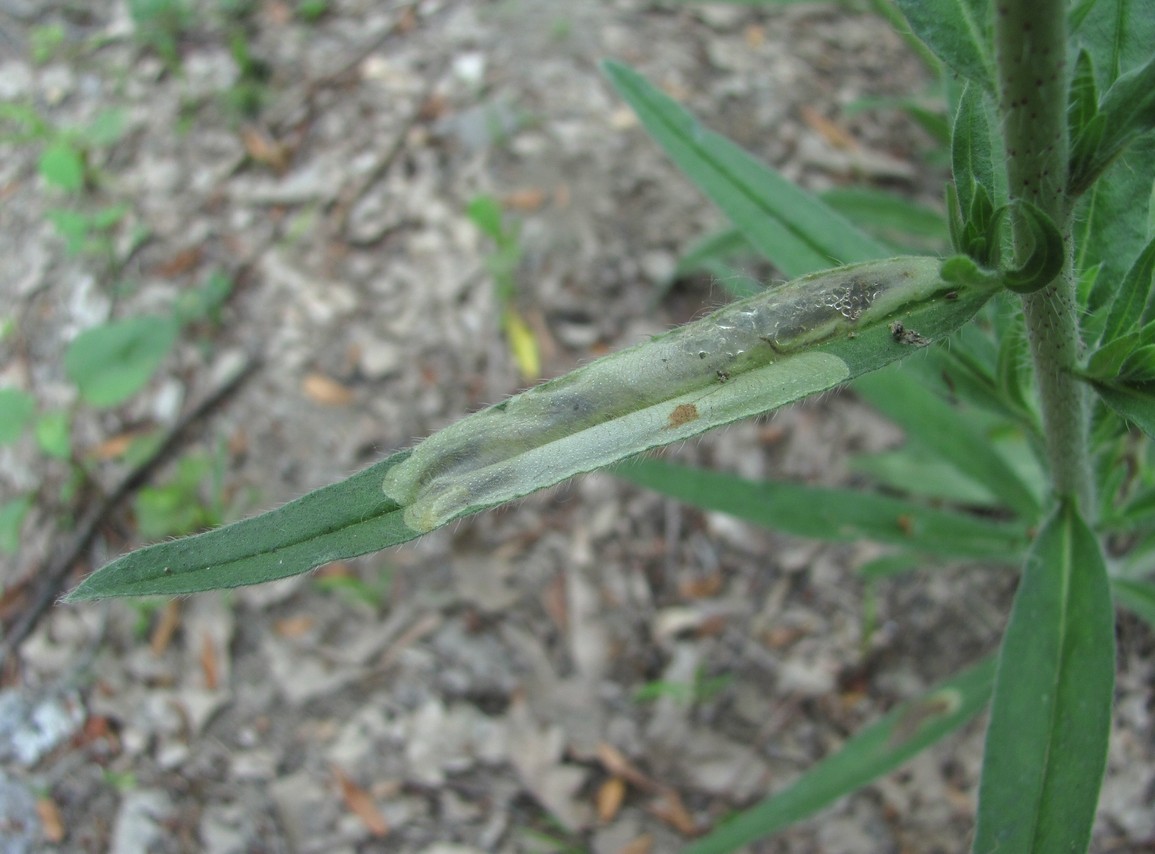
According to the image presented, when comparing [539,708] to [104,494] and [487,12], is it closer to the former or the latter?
[104,494]

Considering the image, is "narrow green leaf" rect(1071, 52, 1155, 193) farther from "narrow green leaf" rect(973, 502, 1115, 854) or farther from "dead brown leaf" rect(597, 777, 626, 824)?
"dead brown leaf" rect(597, 777, 626, 824)

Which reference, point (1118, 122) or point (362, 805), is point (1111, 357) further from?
point (362, 805)

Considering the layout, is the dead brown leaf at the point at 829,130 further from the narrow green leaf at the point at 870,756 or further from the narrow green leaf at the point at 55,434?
the narrow green leaf at the point at 55,434

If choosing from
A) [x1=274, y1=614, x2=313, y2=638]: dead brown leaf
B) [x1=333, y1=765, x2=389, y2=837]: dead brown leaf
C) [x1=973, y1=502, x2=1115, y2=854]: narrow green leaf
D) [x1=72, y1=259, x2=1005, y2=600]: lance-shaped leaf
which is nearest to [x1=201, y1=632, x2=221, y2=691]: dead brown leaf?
[x1=274, y1=614, x2=313, y2=638]: dead brown leaf

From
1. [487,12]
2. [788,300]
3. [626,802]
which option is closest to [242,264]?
[487,12]

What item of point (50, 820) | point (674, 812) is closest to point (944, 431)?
point (674, 812)

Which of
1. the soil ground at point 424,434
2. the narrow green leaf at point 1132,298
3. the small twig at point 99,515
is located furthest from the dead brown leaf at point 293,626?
the narrow green leaf at point 1132,298

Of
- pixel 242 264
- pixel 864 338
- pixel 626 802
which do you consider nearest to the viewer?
pixel 864 338
